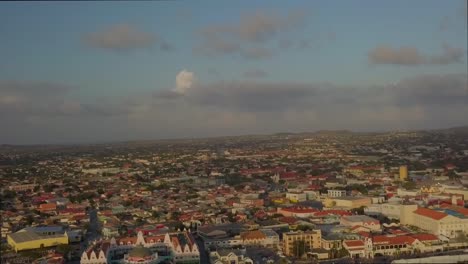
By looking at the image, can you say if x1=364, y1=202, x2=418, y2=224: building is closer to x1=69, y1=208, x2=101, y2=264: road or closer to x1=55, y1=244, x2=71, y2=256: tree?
x1=69, y1=208, x2=101, y2=264: road

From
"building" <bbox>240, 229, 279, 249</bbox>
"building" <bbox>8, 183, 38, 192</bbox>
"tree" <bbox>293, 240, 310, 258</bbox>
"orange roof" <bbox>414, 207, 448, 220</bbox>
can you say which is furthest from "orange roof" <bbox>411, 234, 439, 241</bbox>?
"building" <bbox>8, 183, 38, 192</bbox>

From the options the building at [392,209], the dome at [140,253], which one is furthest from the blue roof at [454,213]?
the dome at [140,253]

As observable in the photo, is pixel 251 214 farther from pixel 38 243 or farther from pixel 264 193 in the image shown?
pixel 38 243

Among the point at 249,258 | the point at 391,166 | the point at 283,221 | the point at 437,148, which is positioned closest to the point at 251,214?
the point at 283,221

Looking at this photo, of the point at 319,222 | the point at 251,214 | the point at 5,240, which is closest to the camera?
the point at 5,240

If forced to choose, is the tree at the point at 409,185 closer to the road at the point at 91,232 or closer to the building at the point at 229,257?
the building at the point at 229,257

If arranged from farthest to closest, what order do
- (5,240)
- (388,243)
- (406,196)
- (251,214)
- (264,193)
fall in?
(264,193), (406,196), (251,214), (5,240), (388,243)
